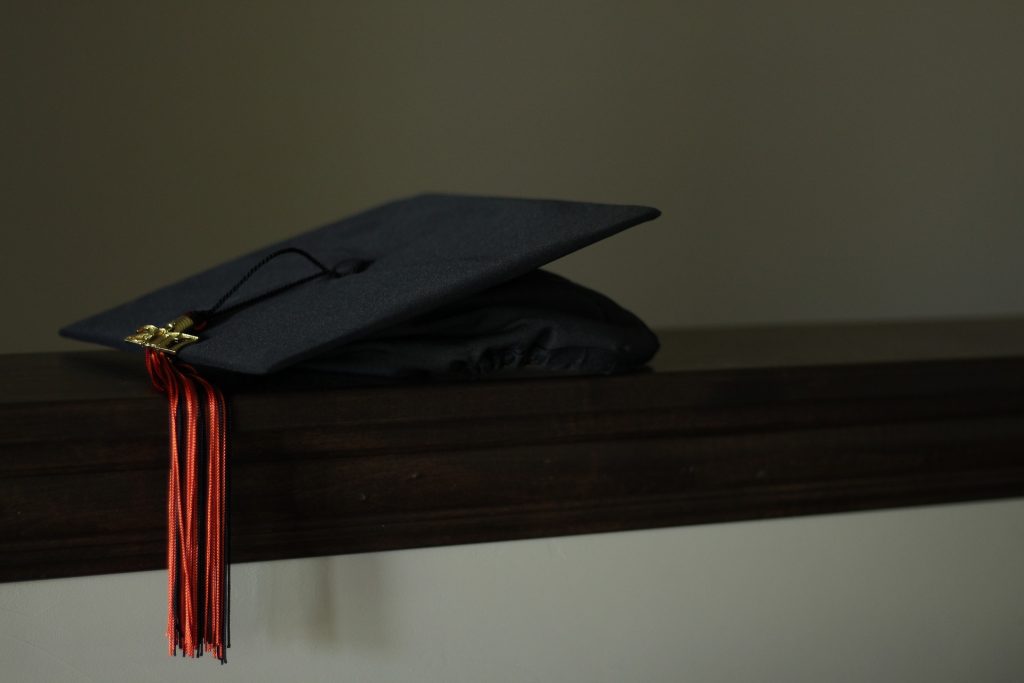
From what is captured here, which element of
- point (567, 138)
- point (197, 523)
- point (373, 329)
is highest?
point (567, 138)

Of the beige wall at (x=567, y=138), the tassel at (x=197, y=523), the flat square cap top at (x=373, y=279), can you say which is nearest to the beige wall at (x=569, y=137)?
the beige wall at (x=567, y=138)

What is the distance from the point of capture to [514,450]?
82 centimetres

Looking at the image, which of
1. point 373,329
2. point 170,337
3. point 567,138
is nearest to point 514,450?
point 373,329

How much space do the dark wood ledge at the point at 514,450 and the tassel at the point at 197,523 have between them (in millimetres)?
18

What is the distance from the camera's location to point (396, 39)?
2396mm

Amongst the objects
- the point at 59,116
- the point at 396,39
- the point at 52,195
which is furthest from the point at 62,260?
the point at 396,39

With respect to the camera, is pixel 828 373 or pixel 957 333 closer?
pixel 828 373

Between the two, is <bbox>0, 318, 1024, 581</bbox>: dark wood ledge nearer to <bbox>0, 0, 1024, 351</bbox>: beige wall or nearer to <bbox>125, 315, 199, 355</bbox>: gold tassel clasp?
<bbox>125, 315, 199, 355</bbox>: gold tassel clasp

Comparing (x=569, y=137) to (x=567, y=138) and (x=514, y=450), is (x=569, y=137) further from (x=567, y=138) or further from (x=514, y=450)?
(x=514, y=450)

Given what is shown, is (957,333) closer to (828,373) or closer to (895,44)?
(828,373)

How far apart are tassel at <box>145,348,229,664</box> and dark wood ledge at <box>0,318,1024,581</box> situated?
0.06 ft

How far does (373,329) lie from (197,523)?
0.15m

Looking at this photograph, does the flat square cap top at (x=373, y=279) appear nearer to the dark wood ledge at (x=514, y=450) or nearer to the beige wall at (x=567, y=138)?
the dark wood ledge at (x=514, y=450)

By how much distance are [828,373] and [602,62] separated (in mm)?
1691
